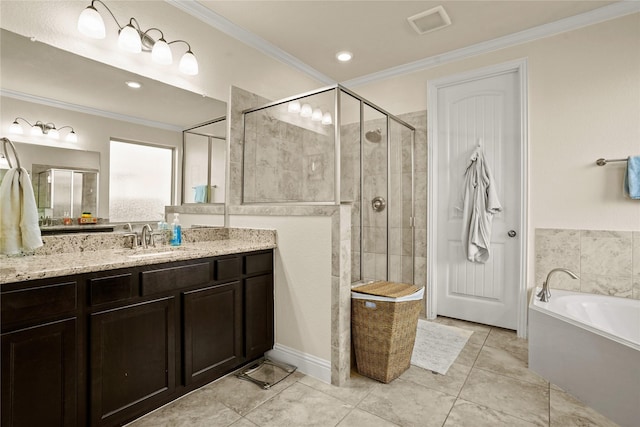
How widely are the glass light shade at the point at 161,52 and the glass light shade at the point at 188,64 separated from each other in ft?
0.40

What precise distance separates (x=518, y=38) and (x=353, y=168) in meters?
1.79

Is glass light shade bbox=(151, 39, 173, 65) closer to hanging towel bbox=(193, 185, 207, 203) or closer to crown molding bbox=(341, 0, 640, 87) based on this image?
hanging towel bbox=(193, 185, 207, 203)

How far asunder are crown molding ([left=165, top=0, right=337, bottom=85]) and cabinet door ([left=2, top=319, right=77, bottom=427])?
2.13 meters

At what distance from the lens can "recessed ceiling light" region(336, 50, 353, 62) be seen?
10.2 feet

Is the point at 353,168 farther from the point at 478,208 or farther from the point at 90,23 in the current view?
the point at 90,23

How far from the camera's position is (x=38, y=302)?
1289 millimetres

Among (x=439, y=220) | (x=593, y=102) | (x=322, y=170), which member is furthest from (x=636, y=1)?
(x=322, y=170)

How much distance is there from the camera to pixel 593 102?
2.48 meters

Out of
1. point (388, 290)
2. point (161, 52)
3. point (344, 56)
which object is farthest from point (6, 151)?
point (344, 56)

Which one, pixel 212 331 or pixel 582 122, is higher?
pixel 582 122

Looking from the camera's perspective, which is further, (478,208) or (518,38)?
(478,208)

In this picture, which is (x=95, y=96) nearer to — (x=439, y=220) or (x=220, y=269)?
(x=220, y=269)

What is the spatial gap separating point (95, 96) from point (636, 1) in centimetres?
365

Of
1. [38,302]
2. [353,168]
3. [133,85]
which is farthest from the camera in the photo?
[353,168]
